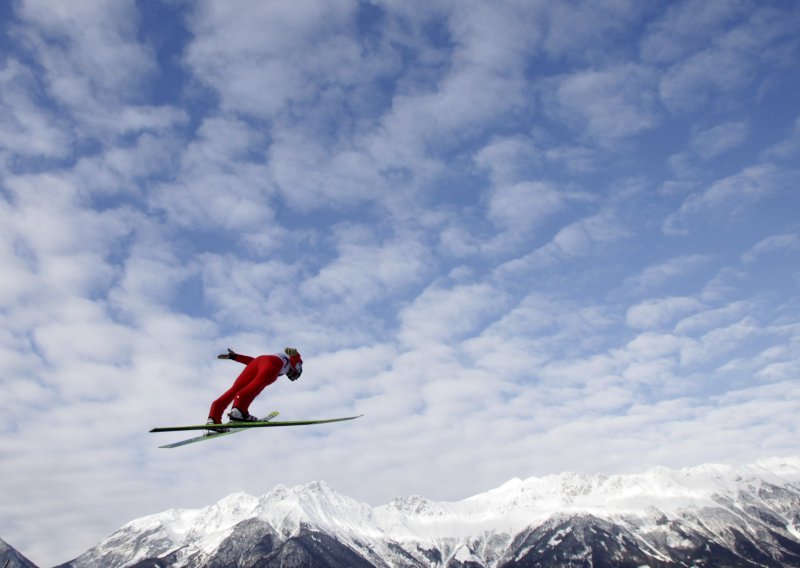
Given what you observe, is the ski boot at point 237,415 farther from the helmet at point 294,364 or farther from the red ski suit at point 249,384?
the helmet at point 294,364

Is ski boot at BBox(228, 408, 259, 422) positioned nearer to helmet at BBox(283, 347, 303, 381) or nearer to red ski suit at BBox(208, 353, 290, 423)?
red ski suit at BBox(208, 353, 290, 423)

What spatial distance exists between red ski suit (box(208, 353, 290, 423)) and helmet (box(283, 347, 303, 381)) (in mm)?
503

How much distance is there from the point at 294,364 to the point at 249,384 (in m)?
1.81

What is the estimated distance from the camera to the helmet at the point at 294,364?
61.0 ft

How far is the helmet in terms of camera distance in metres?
18.6

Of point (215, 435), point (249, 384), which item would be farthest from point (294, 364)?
point (215, 435)

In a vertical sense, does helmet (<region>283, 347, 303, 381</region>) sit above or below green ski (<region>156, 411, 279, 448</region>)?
above

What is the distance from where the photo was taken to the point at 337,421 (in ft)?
67.7

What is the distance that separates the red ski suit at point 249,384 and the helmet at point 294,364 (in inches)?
19.8

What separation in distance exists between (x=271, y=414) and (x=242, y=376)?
279 cm

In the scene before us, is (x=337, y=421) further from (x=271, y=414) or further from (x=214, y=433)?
(x=214, y=433)

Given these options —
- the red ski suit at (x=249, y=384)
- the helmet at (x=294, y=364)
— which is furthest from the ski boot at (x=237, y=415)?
the helmet at (x=294, y=364)

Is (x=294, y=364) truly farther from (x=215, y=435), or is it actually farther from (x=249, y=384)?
(x=215, y=435)

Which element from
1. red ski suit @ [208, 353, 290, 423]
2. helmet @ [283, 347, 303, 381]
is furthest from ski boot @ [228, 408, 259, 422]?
helmet @ [283, 347, 303, 381]
